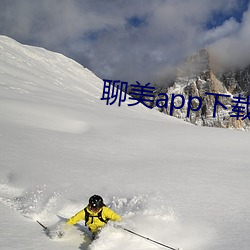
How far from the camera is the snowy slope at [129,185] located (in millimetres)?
4934

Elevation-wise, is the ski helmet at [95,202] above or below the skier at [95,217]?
above

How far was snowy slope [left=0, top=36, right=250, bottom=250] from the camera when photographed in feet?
16.2

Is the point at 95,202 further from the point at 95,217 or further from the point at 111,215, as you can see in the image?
the point at 111,215

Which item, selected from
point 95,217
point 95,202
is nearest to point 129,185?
point 95,217

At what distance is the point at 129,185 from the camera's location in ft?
23.7

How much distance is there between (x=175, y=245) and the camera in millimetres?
4777

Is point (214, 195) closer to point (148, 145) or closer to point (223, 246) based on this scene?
point (223, 246)

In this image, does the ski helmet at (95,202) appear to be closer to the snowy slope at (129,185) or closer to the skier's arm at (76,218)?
the skier's arm at (76,218)

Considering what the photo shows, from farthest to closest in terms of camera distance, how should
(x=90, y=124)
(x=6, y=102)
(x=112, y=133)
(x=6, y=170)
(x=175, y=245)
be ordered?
(x=6, y=102) → (x=90, y=124) → (x=112, y=133) → (x=6, y=170) → (x=175, y=245)

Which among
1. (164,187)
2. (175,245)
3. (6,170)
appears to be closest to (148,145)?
(164,187)

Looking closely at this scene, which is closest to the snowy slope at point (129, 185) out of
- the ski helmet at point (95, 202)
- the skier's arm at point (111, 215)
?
the skier's arm at point (111, 215)

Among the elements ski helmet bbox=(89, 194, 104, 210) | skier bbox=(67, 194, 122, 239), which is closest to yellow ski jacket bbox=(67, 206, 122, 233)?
skier bbox=(67, 194, 122, 239)

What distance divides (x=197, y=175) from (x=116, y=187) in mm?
2342

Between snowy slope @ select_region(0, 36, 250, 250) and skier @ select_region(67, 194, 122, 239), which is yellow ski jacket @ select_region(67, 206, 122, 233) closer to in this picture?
skier @ select_region(67, 194, 122, 239)
